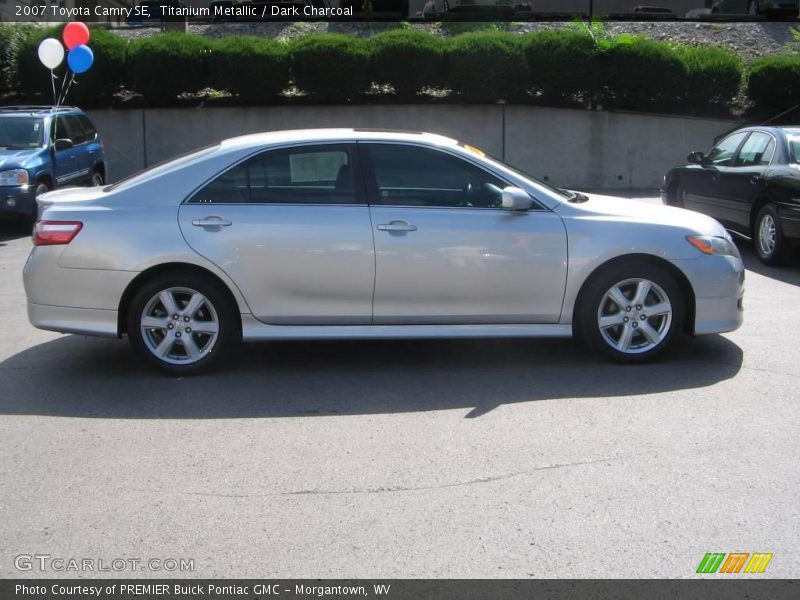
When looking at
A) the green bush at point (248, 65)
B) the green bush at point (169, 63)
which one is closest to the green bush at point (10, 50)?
the green bush at point (169, 63)

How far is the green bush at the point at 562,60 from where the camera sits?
748 inches

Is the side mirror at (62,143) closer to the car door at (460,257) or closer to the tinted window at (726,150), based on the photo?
the car door at (460,257)

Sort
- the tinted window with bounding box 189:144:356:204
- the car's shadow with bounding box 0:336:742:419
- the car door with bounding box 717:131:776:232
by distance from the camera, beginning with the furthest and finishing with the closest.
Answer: the car door with bounding box 717:131:776:232 → the tinted window with bounding box 189:144:356:204 → the car's shadow with bounding box 0:336:742:419

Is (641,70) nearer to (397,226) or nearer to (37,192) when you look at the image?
(37,192)

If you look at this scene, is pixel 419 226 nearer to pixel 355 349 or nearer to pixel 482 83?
pixel 355 349

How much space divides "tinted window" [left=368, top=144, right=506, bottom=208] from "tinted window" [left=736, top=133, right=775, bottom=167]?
553cm

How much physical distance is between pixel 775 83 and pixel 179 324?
16565 millimetres

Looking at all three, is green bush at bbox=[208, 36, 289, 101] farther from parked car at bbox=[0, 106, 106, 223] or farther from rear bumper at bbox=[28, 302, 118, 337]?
rear bumper at bbox=[28, 302, 118, 337]

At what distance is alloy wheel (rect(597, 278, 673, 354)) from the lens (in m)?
6.37

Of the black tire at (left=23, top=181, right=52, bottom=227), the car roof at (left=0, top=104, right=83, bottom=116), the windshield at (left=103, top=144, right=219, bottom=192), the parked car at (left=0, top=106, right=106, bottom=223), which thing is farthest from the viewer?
the car roof at (left=0, top=104, right=83, bottom=116)

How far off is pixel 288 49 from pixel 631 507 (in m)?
16.5

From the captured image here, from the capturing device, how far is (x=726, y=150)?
11594mm

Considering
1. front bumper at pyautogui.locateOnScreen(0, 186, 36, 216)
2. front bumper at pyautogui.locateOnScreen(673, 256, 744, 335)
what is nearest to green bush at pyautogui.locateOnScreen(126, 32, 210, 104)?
front bumper at pyautogui.locateOnScreen(0, 186, 36, 216)

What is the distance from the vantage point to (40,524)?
4.16 metres
